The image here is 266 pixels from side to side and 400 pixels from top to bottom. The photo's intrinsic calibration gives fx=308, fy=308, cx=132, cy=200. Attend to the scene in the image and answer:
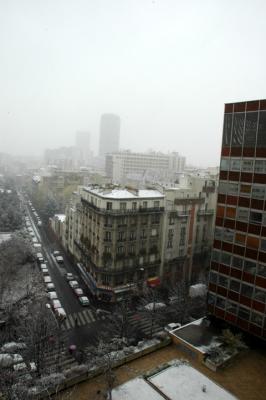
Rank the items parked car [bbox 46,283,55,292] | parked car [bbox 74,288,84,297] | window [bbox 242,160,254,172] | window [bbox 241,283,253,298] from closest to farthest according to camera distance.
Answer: window [bbox 241,283,253,298] → window [bbox 242,160,254,172] → parked car [bbox 74,288,84,297] → parked car [bbox 46,283,55,292]

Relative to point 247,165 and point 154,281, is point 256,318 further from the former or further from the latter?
point 154,281

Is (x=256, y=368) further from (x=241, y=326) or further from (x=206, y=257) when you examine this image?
(x=206, y=257)

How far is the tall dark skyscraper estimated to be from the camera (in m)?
24.0

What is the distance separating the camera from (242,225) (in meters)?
25.4

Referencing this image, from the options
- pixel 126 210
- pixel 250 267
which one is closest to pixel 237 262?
pixel 250 267

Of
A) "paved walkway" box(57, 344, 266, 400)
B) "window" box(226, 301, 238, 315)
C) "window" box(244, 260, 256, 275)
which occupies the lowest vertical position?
→ "paved walkway" box(57, 344, 266, 400)

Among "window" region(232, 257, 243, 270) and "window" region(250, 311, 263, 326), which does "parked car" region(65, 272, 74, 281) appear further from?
"window" region(250, 311, 263, 326)

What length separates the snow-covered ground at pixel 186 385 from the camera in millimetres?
18203

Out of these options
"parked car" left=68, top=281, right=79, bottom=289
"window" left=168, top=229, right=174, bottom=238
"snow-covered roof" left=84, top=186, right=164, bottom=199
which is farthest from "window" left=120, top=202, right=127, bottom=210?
"parked car" left=68, top=281, right=79, bottom=289

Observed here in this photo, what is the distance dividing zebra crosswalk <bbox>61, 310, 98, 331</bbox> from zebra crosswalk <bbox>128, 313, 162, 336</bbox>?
15.6 feet

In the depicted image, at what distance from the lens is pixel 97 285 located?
1743 inches

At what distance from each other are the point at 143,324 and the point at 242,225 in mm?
19796

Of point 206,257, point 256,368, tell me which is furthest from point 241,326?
point 206,257

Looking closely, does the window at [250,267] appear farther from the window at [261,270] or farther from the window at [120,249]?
the window at [120,249]
